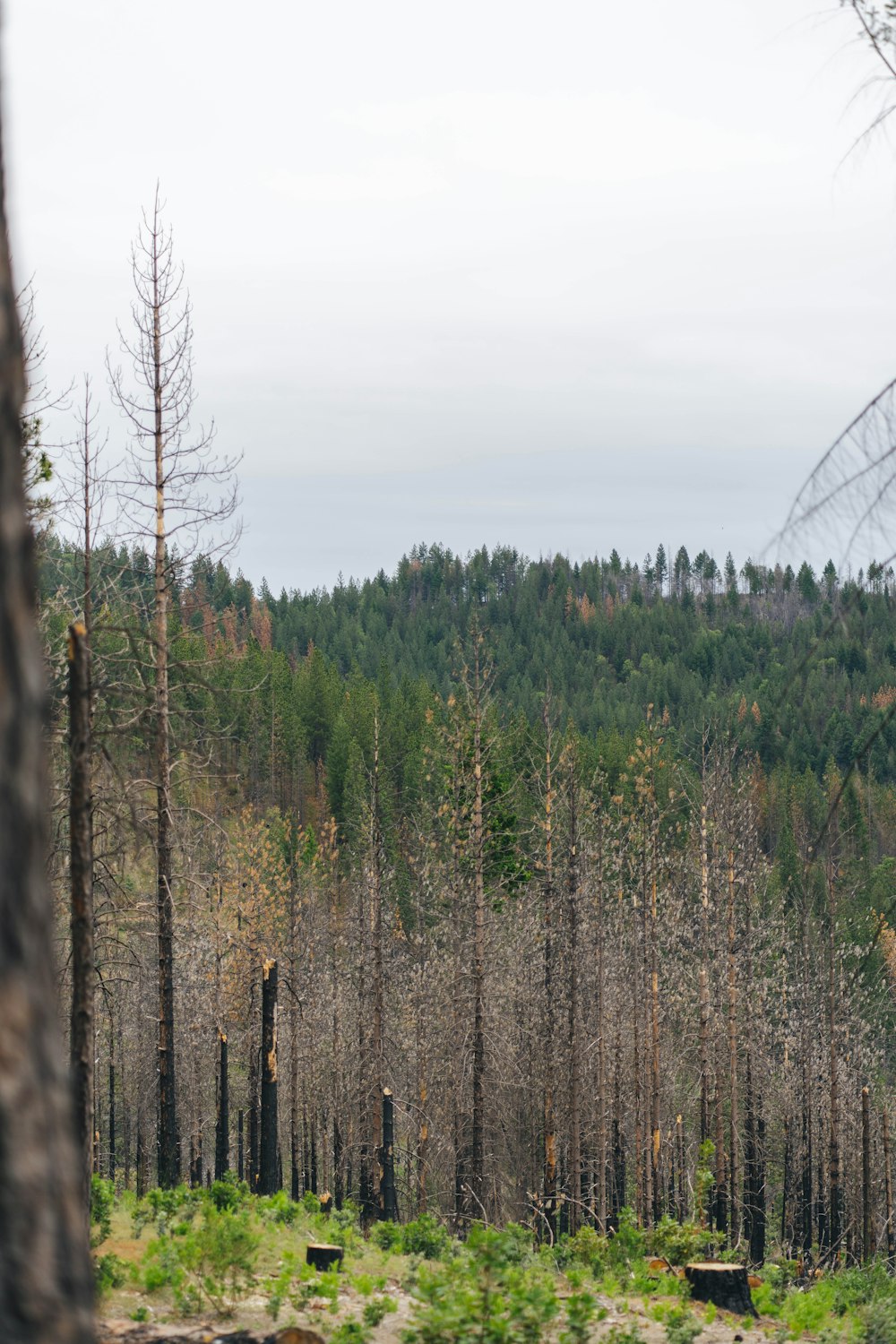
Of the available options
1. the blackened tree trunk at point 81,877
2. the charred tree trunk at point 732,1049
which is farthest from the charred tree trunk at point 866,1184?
the blackened tree trunk at point 81,877

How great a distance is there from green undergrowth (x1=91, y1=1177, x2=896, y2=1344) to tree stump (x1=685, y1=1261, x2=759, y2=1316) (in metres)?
0.18

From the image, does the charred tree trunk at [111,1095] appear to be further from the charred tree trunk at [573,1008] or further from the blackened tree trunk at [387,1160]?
the charred tree trunk at [573,1008]

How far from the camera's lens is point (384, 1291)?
1070 centimetres

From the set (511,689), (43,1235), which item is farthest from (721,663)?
(43,1235)

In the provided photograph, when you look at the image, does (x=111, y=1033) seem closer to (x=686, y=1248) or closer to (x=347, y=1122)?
(x=347, y=1122)

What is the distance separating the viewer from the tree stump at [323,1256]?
1139 centimetres

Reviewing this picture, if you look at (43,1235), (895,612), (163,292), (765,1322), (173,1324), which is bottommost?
(765,1322)

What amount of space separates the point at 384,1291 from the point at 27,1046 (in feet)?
32.9

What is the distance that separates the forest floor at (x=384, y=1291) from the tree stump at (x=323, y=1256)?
18 cm

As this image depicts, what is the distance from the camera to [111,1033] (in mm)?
33031

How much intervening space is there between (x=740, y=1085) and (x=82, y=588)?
88.6ft

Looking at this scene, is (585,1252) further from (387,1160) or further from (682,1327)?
(387,1160)

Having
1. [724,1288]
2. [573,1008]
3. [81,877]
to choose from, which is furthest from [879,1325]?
[573,1008]

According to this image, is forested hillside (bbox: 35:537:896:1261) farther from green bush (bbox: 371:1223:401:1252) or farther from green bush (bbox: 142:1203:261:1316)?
green bush (bbox: 142:1203:261:1316)
